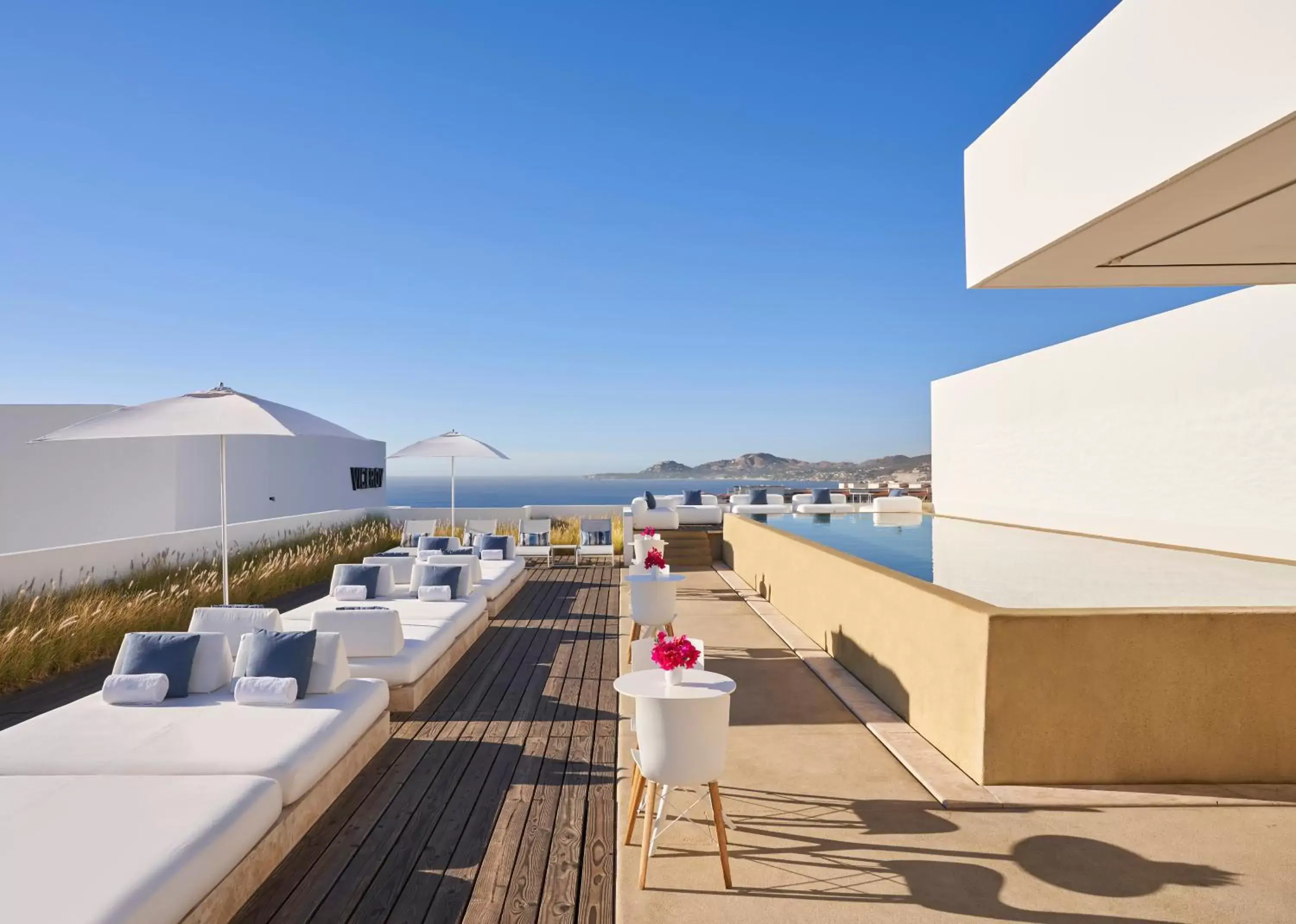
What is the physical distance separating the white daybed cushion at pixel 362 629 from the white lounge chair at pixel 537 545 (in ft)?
25.2

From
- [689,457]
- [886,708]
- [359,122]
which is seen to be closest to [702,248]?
[359,122]

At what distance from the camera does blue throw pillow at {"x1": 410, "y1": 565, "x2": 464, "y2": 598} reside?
324 inches

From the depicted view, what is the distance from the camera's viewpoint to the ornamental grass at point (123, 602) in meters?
6.41

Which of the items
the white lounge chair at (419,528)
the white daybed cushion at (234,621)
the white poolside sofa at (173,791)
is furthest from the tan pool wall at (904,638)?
the white lounge chair at (419,528)

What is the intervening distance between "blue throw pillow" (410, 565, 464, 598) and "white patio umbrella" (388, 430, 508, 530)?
15.0 ft

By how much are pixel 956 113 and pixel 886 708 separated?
48.4 ft

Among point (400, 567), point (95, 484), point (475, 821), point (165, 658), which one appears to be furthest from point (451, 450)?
point (475, 821)

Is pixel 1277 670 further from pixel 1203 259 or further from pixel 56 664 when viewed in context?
pixel 56 664

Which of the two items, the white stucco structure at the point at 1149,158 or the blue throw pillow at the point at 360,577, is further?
the blue throw pillow at the point at 360,577

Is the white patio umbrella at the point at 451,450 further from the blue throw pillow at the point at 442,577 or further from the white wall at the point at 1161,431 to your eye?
the white wall at the point at 1161,431

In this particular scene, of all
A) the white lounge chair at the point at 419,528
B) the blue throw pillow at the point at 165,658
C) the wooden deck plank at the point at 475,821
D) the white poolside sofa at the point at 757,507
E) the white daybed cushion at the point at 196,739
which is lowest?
the wooden deck plank at the point at 475,821

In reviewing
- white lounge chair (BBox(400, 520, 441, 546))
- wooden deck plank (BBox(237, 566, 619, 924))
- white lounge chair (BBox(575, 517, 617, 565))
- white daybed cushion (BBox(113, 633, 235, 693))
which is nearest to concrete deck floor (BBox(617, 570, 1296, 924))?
wooden deck plank (BBox(237, 566, 619, 924))

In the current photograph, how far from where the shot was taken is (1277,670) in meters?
4.05

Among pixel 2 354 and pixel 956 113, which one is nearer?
pixel 956 113
